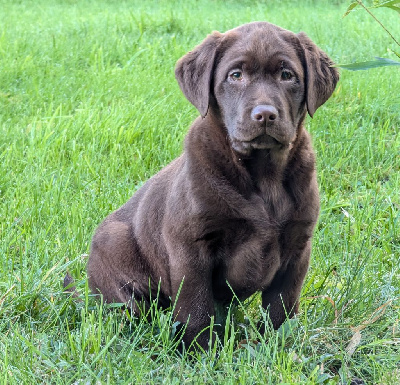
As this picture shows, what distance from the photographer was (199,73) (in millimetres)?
3172

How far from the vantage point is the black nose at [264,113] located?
2789 mm

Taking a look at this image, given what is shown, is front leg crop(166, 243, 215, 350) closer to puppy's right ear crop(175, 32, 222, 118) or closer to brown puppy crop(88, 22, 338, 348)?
brown puppy crop(88, 22, 338, 348)

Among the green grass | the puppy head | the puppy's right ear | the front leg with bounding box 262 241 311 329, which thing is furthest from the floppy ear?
the green grass

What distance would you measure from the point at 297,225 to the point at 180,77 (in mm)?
949

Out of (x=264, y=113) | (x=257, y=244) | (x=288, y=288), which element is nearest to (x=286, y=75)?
(x=264, y=113)

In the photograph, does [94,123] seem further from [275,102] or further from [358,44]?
[358,44]

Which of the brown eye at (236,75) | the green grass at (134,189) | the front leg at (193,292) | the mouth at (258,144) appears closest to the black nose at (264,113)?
the mouth at (258,144)

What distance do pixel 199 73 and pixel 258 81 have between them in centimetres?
34

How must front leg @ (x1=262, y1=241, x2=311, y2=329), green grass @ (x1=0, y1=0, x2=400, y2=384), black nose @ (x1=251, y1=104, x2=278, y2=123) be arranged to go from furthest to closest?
front leg @ (x1=262, y1=241, x2=311, y2=329) < black nose @ (x1=251, y1=104, x2=278, y2=123) < green grass @ (x1=0, y1=0, x2=400, y2=384)

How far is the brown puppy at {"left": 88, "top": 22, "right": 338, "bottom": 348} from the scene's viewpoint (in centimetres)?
290

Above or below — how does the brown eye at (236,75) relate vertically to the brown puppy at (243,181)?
above

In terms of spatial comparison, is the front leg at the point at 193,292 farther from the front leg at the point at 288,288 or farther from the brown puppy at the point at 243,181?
the front leg at the point at 288,288

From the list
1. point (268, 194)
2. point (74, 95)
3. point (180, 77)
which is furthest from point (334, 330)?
point (74, 95)

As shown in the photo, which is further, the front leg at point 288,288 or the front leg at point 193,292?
the front leg at point 288,288
